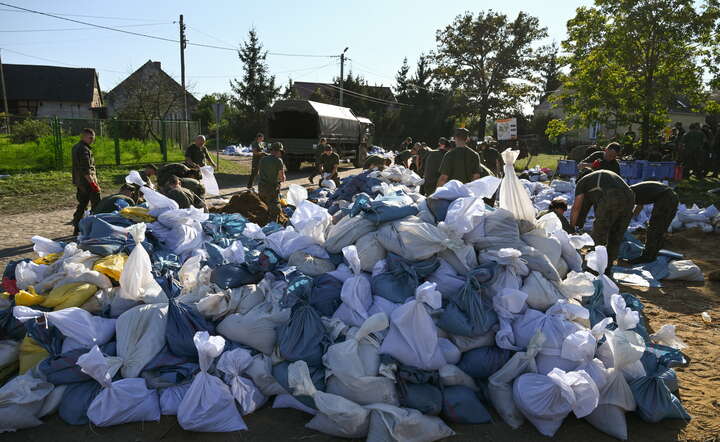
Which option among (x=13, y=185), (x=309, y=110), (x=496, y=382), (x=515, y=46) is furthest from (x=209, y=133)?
(x=496, y=382)

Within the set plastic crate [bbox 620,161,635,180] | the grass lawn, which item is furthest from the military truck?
plastic crate [bbox 620,161,635,180]

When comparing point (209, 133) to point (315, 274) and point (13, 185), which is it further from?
point (315, 274)

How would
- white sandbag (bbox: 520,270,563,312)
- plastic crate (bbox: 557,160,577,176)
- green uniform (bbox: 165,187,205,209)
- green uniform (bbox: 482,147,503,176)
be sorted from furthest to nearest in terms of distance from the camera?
plastic crate (bbox: 557,160,577,176) → green uniform (bbox: 482,147,503,176) → green uniform (bbox: 165,187,205,209) → white sandbag (bbox: 520,270,563,312)

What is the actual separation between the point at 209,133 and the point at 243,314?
34.2 metres

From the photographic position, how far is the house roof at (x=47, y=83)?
3778 centimetres

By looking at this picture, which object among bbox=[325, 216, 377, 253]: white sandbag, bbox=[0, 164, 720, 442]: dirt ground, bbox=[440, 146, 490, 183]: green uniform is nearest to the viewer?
bbox=[0, 164, 720, 442]: dirt ground

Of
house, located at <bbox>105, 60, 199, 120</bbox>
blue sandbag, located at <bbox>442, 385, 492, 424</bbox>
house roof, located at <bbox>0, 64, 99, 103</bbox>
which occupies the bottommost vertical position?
blue sandbag, located at <bbox>442, 385, 492, 424</bbox>

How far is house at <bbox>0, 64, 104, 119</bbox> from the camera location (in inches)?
1484

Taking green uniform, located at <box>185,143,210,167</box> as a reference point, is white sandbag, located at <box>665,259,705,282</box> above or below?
below

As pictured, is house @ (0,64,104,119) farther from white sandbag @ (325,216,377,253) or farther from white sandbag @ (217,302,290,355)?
white sandbag @ (217,302,290,355)

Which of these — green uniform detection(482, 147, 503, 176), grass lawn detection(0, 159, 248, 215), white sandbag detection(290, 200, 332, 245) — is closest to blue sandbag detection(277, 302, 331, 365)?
white sandbag detection(290, 200, 332, 245)

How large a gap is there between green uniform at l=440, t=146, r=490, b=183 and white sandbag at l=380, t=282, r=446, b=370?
378 cm

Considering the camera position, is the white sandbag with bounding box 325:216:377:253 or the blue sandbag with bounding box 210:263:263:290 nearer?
the blue sandbag with bounding box 210:263:263:290

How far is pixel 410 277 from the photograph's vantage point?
11.2 feet
